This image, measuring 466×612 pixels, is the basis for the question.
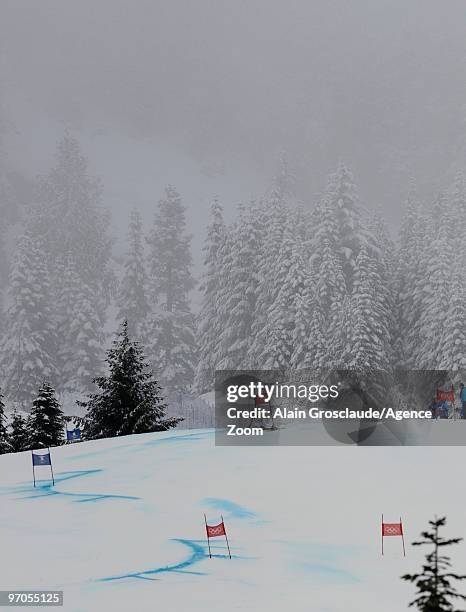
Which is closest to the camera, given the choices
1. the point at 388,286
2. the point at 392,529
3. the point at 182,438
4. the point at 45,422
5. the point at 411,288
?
the point at 392,529

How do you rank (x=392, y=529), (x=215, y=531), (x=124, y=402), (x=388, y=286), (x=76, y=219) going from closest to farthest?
(x=215, y=531) → (x=392, y=529) → (x=124, y=402) → (x=388, y=286) → (x=76, y=219)

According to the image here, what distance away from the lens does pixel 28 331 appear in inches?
2140

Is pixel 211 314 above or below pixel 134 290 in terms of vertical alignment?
below

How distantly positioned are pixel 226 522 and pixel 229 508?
0.88 metres

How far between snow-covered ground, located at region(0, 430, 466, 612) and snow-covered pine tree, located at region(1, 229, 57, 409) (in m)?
33.3

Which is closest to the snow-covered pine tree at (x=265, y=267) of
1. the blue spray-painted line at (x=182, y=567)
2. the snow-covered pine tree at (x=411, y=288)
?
the snow-covered pine tree at (x=411, y=288)

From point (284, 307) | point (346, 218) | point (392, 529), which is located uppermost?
point (346, 218)

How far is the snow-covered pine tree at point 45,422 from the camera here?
2637 centimetres

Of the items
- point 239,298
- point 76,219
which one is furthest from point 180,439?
point 76,219

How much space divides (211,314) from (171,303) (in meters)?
12.4

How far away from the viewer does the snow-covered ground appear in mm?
9922

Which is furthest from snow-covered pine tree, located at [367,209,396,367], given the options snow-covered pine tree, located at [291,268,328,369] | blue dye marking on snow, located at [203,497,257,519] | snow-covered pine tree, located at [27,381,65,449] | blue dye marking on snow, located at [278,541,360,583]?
blue dye marking on snow, located at [278,541,360,583]

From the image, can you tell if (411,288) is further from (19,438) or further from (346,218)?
(19,438)

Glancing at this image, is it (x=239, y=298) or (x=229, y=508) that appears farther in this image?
(x=239, y=298)
